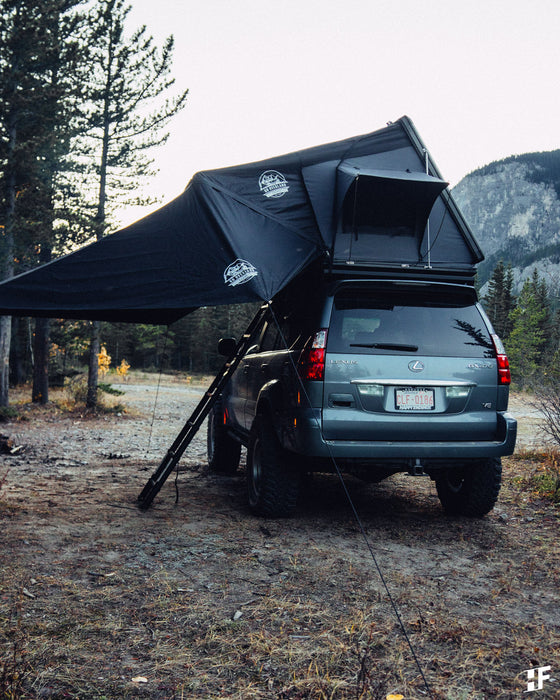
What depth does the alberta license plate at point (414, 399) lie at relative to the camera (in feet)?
16.8

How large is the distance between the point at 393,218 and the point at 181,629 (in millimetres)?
3784

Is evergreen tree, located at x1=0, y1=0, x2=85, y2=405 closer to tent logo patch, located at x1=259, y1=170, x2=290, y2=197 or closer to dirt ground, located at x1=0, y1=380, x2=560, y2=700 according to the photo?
dirt ground, located at x1=0, y1=380, x2=560, y2=700

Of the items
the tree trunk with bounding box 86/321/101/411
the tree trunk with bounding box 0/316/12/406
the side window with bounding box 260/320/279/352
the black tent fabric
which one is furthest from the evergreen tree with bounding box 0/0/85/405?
the black tent fabric

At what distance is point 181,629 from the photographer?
329cm

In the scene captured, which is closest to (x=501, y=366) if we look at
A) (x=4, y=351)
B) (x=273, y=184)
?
(x=273, y=184)

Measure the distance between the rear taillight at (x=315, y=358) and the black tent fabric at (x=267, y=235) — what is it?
53 cm

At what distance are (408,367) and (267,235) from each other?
1.58 meters

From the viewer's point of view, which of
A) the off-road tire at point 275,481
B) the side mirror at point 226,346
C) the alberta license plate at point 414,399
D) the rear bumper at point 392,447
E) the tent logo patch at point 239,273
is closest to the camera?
the tent logo patch at point 239,273

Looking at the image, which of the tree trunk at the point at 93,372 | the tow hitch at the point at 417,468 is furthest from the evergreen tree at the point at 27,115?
the tow hitch at the point at 417,468

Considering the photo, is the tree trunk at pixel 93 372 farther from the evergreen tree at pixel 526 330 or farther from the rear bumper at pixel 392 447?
the evergreen tree at pixel 526 330

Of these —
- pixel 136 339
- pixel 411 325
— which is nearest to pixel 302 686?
pixel 411 325

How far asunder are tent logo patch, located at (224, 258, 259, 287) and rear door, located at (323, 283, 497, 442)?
2.67 ft

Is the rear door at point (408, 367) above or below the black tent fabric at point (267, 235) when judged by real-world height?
below

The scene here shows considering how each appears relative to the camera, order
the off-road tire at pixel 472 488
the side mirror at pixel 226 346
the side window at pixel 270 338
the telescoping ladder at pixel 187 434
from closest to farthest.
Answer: the off-road tire at pixel 472 488 → the telescoping ladder at pixel 187 434 → the side window at pixel 270 338 → the side mirror at pixel 226 346
